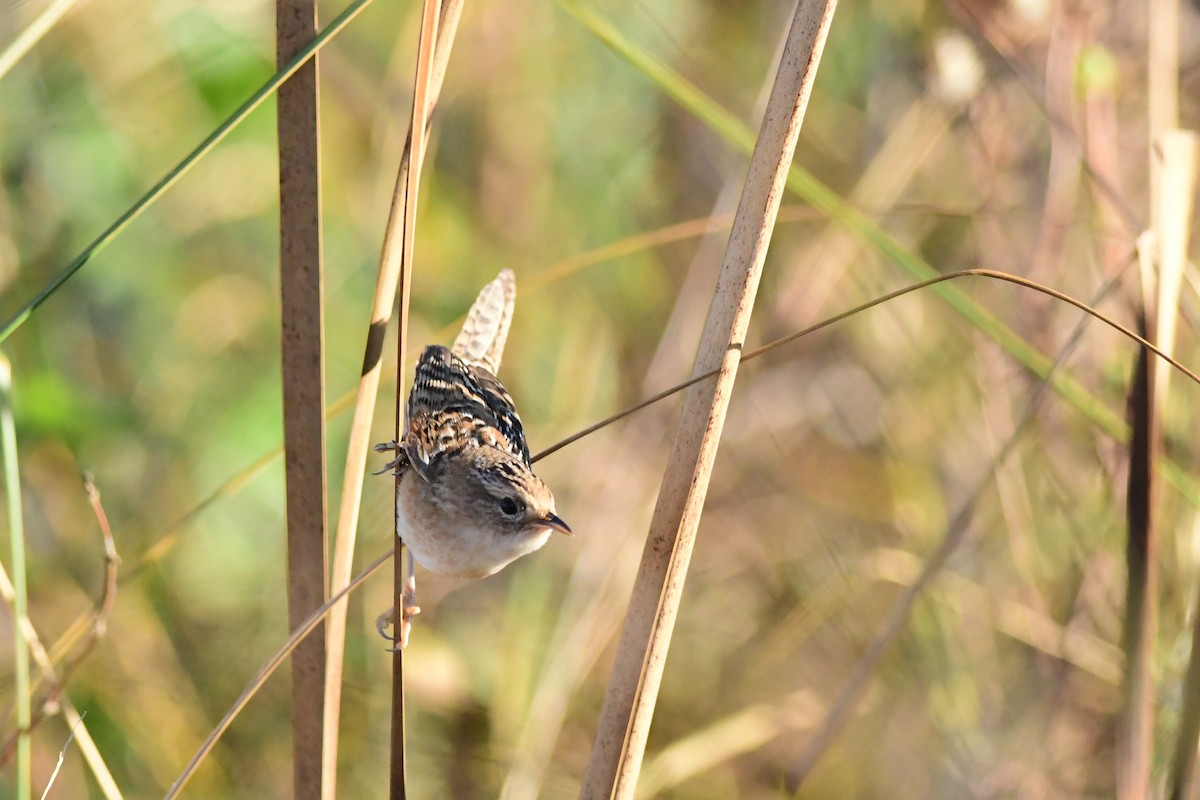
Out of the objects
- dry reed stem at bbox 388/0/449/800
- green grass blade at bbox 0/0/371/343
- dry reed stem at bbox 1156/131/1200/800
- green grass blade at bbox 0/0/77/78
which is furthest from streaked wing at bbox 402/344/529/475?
dry reed stem at bbox 1156/131/1200/800

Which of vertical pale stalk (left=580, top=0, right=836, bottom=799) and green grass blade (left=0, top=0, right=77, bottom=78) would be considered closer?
green grass blade (left=0, top=0, right=77, bottom=78)

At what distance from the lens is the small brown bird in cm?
240

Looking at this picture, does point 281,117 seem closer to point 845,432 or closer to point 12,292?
point 12,292

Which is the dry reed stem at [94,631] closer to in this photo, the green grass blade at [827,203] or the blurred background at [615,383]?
the green grass blade at [827,203]

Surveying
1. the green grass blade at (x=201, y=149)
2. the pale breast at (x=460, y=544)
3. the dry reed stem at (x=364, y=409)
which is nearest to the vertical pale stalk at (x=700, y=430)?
the dry reed stem at (x=364, y=409)

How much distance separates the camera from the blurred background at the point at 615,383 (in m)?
3.46

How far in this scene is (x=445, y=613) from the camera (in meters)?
4.05

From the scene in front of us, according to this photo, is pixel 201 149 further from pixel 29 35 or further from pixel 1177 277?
pixel 1177 277

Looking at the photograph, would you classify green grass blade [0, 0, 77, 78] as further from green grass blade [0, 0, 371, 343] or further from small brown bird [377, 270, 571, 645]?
small brown bird [377, 270, 571, 645]

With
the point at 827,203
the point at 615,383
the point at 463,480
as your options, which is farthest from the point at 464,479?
the point at 615,383

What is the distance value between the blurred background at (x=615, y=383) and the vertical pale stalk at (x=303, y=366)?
47.8 inches

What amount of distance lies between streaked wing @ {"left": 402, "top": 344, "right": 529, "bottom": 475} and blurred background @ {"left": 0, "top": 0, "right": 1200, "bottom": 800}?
707 mm

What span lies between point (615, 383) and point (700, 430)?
258 cm

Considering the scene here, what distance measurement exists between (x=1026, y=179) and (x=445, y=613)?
2.45 meters
